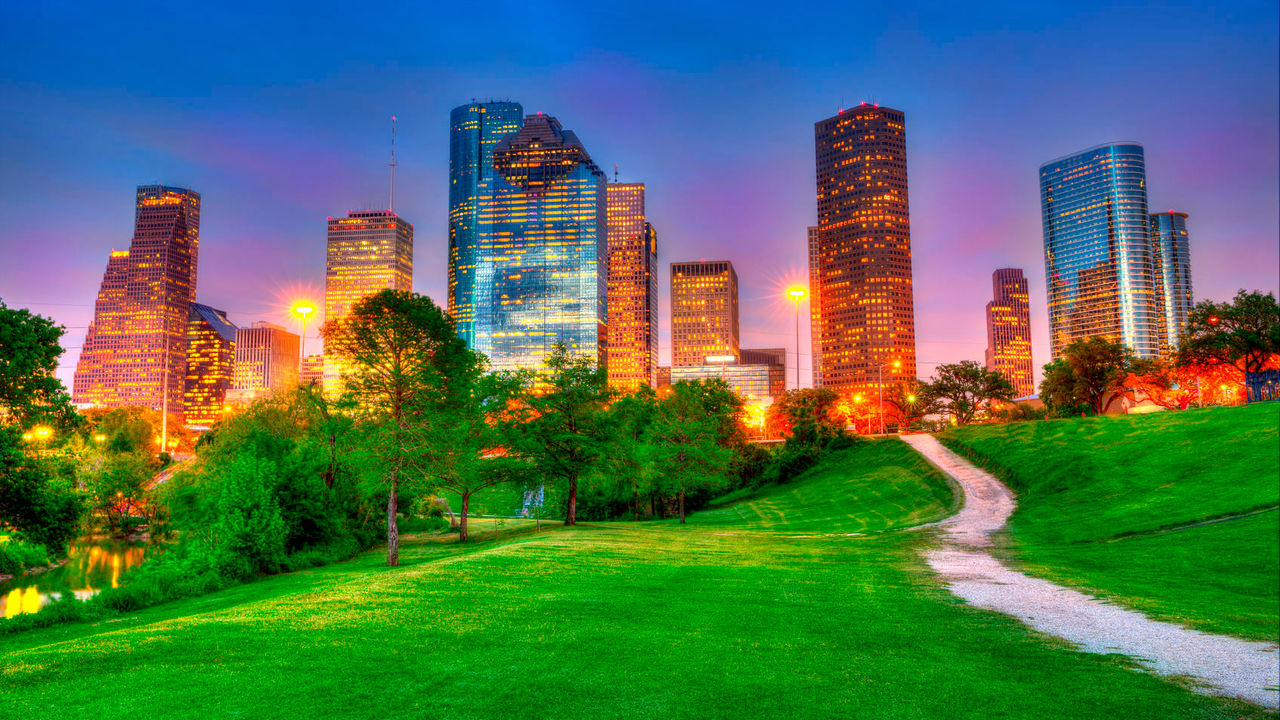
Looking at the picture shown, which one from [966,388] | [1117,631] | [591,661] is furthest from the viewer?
[966,388]

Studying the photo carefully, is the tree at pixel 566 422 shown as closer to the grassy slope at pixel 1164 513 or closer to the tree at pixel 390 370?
the tree at pixel 390 370

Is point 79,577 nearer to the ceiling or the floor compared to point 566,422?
nearer to the floor

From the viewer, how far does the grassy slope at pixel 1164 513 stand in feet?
46.8

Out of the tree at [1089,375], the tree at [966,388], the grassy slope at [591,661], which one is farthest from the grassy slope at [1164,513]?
the tree at [966,388]

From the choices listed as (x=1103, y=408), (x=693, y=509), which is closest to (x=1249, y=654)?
(x=693, y=509)

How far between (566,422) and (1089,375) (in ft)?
204

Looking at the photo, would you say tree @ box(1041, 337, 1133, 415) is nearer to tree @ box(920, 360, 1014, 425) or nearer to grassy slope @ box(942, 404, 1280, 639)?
tree @ box(920, 360, 1014, 425)

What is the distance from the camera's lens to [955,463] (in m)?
49.8

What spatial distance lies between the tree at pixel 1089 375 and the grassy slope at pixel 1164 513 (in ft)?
121

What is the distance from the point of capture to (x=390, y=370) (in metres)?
31.0

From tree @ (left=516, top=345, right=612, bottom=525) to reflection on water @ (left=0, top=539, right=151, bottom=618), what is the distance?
21.5m

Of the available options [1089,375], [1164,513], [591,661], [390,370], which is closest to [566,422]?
[390,370]

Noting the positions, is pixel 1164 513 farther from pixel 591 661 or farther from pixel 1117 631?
pixel 591 661

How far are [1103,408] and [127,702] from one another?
3569 inches
